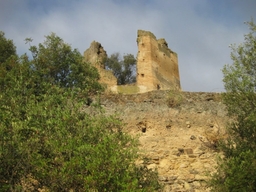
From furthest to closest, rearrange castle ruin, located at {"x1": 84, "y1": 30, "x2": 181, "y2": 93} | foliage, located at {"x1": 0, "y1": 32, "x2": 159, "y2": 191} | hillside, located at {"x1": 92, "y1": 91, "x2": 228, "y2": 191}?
castle ruin, located at {"x1": 84, "y1": 30, "x2": 181, "y2": 93} → hillside, located at {"x1": 92, "y1": 91, "x2": 228, "y2": 191} → foliage, located at {"x1": 0, "y1": 32, "x2": 159, "y2": 191}

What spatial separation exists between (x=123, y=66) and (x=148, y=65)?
595 centimetres

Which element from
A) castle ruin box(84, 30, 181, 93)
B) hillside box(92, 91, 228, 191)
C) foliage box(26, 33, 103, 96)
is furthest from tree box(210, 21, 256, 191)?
castle ruin box(84, 30, 181, 93)

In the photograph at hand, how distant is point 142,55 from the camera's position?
3083 cm

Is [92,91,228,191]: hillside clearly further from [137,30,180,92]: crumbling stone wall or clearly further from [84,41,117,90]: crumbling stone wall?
[137,30,180,92]: crumbling stone wall

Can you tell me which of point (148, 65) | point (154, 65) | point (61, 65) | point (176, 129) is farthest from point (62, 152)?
point (154, 65)

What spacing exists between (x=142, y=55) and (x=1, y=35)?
12779 millimetres

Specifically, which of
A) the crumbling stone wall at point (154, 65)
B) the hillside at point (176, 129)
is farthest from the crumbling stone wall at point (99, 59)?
the hillside at point (176, 129)

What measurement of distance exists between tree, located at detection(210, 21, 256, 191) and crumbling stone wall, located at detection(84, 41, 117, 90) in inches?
573

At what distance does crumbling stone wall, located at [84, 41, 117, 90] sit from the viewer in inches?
1092

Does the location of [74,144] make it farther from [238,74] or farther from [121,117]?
[238,74]

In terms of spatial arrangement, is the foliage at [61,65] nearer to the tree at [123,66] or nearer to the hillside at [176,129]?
the hillside at [176,129]

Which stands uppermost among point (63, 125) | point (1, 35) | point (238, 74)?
point (1, 35)

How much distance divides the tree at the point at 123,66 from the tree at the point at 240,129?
21.7 metres

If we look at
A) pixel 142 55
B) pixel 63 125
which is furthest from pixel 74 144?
pixel 142 55
